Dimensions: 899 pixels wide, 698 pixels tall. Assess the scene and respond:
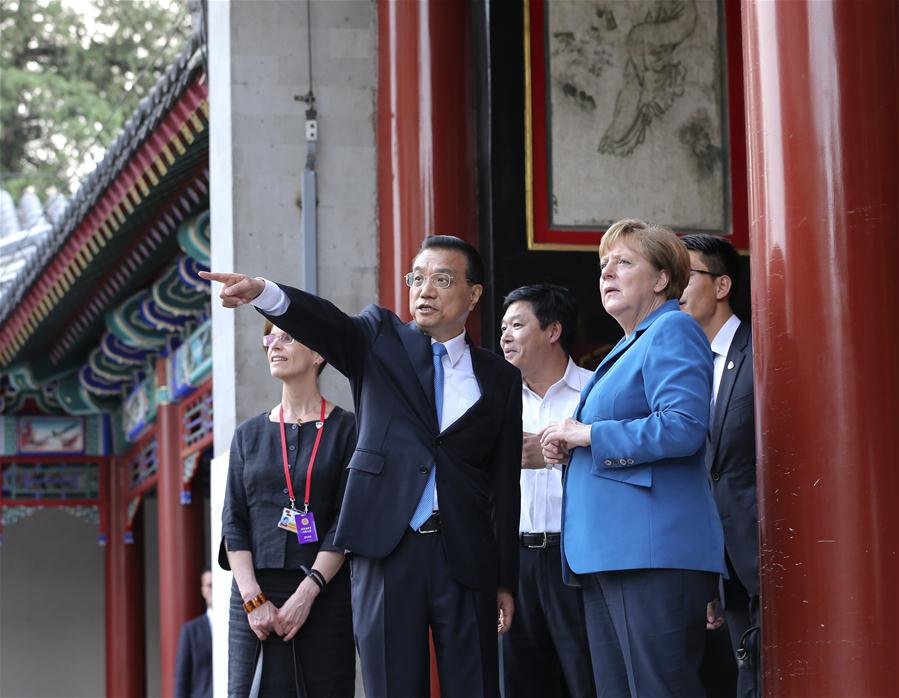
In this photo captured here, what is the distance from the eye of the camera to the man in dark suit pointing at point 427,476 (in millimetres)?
3814

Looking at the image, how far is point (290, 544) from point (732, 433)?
126 cm

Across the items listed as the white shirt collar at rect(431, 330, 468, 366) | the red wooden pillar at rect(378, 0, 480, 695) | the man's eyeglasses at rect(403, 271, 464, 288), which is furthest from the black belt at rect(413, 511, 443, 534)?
the red wooden pillar at rect(378, 0, 480, 695)

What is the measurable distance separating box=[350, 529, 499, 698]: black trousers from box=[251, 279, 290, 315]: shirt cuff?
605mm

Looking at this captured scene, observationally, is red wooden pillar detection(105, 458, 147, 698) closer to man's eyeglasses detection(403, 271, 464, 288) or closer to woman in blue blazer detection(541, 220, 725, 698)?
man's eyeglasses detection(403, 271, 464, 288)

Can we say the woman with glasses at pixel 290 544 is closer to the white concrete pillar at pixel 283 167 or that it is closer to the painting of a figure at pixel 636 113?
the white concrete pillar at pixel 283 167

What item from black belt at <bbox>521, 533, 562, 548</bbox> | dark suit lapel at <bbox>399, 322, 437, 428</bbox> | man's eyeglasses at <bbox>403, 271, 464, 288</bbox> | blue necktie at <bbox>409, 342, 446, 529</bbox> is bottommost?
black belt at <bbox>521, 533, 562, 548</bbox>

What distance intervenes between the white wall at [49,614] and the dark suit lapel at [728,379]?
11488 mm

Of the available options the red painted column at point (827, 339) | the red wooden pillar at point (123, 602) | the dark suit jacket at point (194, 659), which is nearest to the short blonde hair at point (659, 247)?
the red painted column at point (827, 339)

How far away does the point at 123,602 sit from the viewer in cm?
1335

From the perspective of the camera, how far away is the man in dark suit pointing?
3814 mm

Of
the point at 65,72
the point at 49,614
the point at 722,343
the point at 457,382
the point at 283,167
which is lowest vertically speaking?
the point at 49,614

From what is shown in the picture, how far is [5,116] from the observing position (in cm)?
2369

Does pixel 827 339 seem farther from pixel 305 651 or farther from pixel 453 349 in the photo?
pixel 305 651

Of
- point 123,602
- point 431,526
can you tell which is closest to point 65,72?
point 123,602
